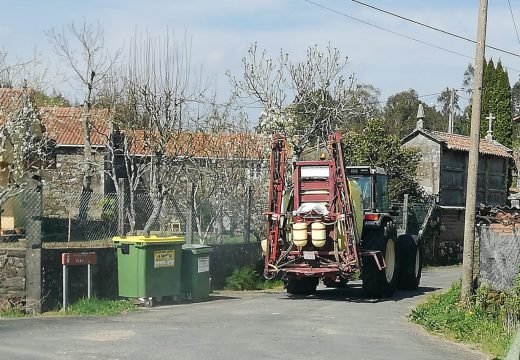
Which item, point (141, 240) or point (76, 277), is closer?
point (76, 277)

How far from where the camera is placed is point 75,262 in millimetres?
13773

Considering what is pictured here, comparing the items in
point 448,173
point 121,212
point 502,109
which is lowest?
point 121,212

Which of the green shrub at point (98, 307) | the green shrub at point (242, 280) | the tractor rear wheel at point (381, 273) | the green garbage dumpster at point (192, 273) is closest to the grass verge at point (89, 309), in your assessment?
the green shrub at point (98, 307)

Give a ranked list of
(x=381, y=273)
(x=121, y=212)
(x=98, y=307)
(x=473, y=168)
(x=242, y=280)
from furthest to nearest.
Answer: (x=242, y=280), (x=121, y=212), (x=381, y=273), (x=473, y=168), (x=98, y=307)

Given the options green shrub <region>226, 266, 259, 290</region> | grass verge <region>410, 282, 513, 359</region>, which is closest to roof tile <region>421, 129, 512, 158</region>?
green shrub <region>226, 266, 259, 290</region>

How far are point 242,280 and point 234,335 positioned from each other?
7.10 metres

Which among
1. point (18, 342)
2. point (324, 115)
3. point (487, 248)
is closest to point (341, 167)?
point (487, 248)

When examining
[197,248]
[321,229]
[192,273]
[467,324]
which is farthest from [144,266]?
[467,324]

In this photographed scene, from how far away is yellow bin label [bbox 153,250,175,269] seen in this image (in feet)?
47.4

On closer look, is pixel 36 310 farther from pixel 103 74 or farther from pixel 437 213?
pixel 437 213

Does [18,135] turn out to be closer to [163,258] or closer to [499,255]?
[163,258]

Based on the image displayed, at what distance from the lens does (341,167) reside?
50.7 ft

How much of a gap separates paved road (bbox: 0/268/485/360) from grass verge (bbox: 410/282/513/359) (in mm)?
306

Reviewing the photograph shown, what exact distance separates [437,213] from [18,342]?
23.4 metres
